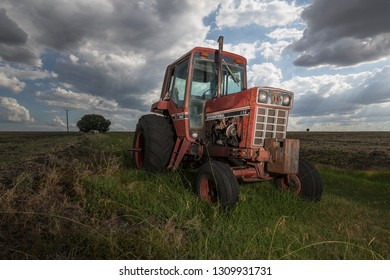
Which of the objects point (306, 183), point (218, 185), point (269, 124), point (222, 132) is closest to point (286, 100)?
point (269, 124)

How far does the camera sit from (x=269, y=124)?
5203 millimetres

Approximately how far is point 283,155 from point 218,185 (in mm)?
1262

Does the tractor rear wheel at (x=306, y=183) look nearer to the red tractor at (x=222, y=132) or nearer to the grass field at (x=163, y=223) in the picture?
the red tractor at (x=222, y=132)

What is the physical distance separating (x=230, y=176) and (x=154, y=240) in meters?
1.85

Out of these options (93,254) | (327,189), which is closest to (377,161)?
(327,189)

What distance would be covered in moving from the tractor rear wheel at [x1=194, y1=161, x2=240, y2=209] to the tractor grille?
890 mm

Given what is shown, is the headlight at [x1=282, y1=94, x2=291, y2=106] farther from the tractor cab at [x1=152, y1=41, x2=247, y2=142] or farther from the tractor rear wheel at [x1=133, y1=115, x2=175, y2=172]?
the tractor rear wheel at [x1=133, y1=115, x2=175, y2=172]

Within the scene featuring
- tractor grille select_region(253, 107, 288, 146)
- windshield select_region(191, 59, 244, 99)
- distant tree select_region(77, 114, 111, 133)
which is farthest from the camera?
distant tree select_region(77, 114, 111, 133)

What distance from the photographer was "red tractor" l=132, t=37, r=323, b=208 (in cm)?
496

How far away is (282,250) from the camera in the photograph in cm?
326

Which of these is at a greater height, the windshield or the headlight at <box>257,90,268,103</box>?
the windshield

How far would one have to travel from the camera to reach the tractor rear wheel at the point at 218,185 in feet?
14.4

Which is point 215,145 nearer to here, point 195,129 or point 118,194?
point 195,129

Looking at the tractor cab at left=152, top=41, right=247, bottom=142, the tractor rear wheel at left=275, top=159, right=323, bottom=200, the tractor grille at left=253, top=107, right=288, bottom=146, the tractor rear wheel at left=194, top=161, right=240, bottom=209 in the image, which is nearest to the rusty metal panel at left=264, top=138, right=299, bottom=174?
the tractor grille at left=253, top=107, right=288, bottom=146
